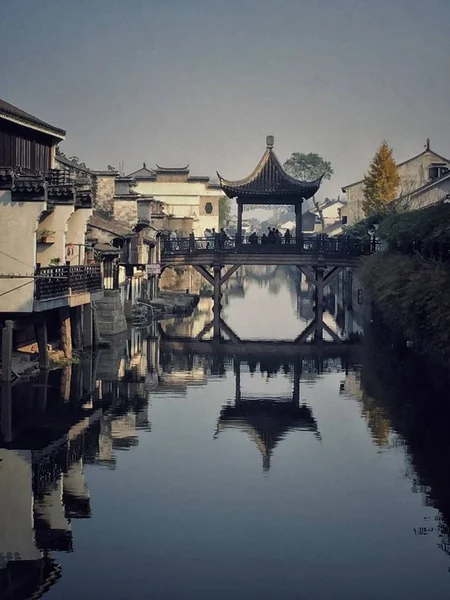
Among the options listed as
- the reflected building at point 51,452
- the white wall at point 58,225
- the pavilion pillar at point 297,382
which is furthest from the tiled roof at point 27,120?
the pavilion pillar at point 297,382

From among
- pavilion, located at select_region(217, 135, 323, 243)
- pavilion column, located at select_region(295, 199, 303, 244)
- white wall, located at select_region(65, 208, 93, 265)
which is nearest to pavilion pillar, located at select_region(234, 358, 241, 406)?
white wall, located at select_region(65, 208, 93, 265)

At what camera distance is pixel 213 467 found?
22703mm

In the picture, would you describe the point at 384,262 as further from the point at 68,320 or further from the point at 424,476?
the point at 424,476

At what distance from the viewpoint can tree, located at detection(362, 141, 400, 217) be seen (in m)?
85.9

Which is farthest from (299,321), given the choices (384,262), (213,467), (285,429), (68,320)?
(213,467)

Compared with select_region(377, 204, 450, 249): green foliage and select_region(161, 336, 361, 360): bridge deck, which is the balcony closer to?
select_region(161, 336, 361, 360): bridge deck

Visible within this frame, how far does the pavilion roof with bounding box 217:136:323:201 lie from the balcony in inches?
928

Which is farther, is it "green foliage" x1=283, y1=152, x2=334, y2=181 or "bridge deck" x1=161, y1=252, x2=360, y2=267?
"green foliage" x1=283, y1=152, x2=334, y2=181

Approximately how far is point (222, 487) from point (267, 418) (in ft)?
28.8

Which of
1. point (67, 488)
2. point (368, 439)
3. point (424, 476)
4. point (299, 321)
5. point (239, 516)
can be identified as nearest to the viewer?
point (239, 516)

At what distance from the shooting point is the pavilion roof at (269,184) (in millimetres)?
62625

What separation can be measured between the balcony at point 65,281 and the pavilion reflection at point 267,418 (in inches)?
297

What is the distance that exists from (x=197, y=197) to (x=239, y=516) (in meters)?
84.8

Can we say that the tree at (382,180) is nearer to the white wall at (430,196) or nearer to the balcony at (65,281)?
the white wall at (430,196)
